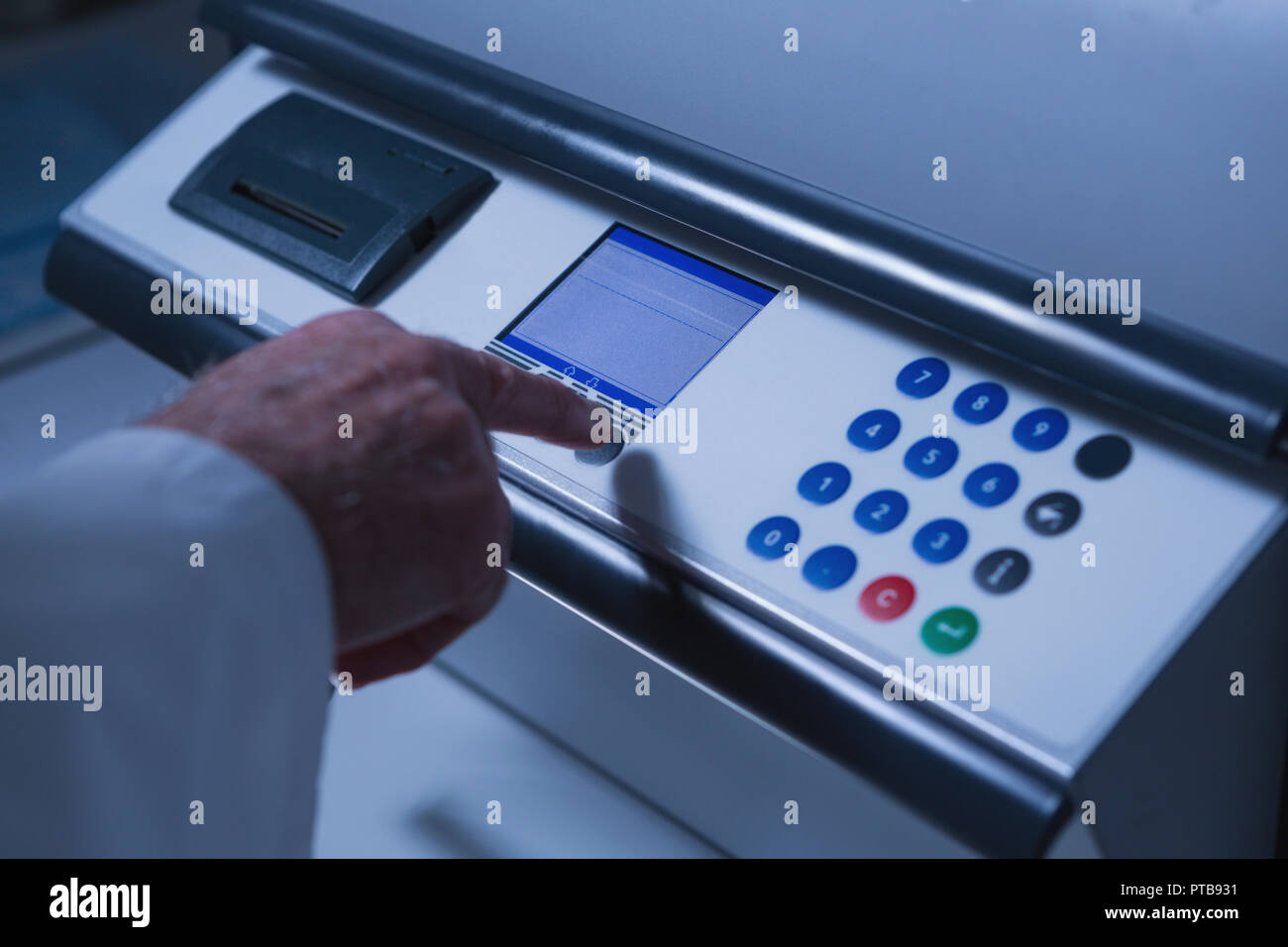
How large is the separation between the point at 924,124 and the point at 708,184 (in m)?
0.10

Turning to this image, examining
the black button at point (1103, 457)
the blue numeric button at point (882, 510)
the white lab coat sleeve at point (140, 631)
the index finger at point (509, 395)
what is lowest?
the white lab coat sleeve at point (140, 631)

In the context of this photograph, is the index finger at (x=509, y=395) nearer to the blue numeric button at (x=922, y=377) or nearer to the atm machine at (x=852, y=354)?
the atm machine at (x=852, y=354)

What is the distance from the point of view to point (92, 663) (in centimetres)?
45

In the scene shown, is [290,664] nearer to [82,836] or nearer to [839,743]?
[82,836]

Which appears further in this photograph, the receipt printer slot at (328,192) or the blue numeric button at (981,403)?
the receipt printer slot at (328,192)

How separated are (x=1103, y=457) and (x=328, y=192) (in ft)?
1.42

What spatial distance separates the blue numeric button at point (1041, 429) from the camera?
1.62 feet

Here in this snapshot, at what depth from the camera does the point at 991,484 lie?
1.61ft

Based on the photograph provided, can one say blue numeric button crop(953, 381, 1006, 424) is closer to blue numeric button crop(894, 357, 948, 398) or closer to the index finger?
blue numeric button crop(894, 357, 948, 398)

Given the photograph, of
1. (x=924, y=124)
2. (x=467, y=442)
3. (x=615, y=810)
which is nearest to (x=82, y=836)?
(x=467, y=442)

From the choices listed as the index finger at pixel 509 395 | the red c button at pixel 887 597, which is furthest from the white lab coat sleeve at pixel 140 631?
the red c button at pixel 887 597

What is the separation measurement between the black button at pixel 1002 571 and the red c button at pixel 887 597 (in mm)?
26

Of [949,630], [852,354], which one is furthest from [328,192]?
[949,630]

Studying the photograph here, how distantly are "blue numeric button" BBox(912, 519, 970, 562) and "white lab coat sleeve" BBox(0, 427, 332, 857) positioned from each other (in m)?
0.23
